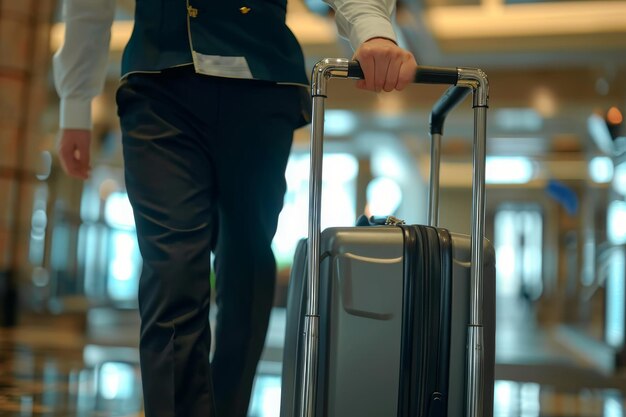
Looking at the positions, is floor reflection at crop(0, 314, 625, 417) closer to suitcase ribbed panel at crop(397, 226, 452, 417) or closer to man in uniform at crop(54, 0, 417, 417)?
man in uniform at crop(54, 0, 417, 417)

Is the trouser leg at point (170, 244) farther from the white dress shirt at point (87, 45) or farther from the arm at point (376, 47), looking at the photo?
the arm at point (376, 47)

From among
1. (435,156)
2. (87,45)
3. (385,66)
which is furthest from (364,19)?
(87,45)

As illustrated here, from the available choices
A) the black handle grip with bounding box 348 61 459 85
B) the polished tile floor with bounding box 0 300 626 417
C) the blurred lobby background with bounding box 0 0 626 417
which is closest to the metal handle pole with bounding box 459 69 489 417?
the black handle grip with bounding box 348 61 459 85

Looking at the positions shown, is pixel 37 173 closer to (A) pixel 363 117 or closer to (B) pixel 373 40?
(A) pixel 363 117

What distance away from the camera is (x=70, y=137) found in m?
1.88

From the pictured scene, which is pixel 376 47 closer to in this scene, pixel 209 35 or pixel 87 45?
pixel 209 35

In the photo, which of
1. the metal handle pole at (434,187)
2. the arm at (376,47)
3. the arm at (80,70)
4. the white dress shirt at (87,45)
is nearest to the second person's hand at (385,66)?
the arm at (376,47)

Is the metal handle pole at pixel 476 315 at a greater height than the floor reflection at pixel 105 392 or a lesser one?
greater

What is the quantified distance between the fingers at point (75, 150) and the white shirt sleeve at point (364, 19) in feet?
2.21

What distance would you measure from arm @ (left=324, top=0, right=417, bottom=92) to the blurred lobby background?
1.76 feet

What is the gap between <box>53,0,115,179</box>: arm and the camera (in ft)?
5.75

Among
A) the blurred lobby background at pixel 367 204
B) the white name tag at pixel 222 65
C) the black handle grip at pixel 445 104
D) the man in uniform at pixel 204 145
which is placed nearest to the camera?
the man in uniform at pixel 204 145

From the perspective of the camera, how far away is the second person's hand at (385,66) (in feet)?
4.44

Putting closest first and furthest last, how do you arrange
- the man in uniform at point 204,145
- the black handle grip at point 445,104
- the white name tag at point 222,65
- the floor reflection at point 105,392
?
1. the man in uniform at point 204,145
2. the white name tag at point 222,65
3. the black handle grip at point 445,104
4. the floor reflection at point 105,392
